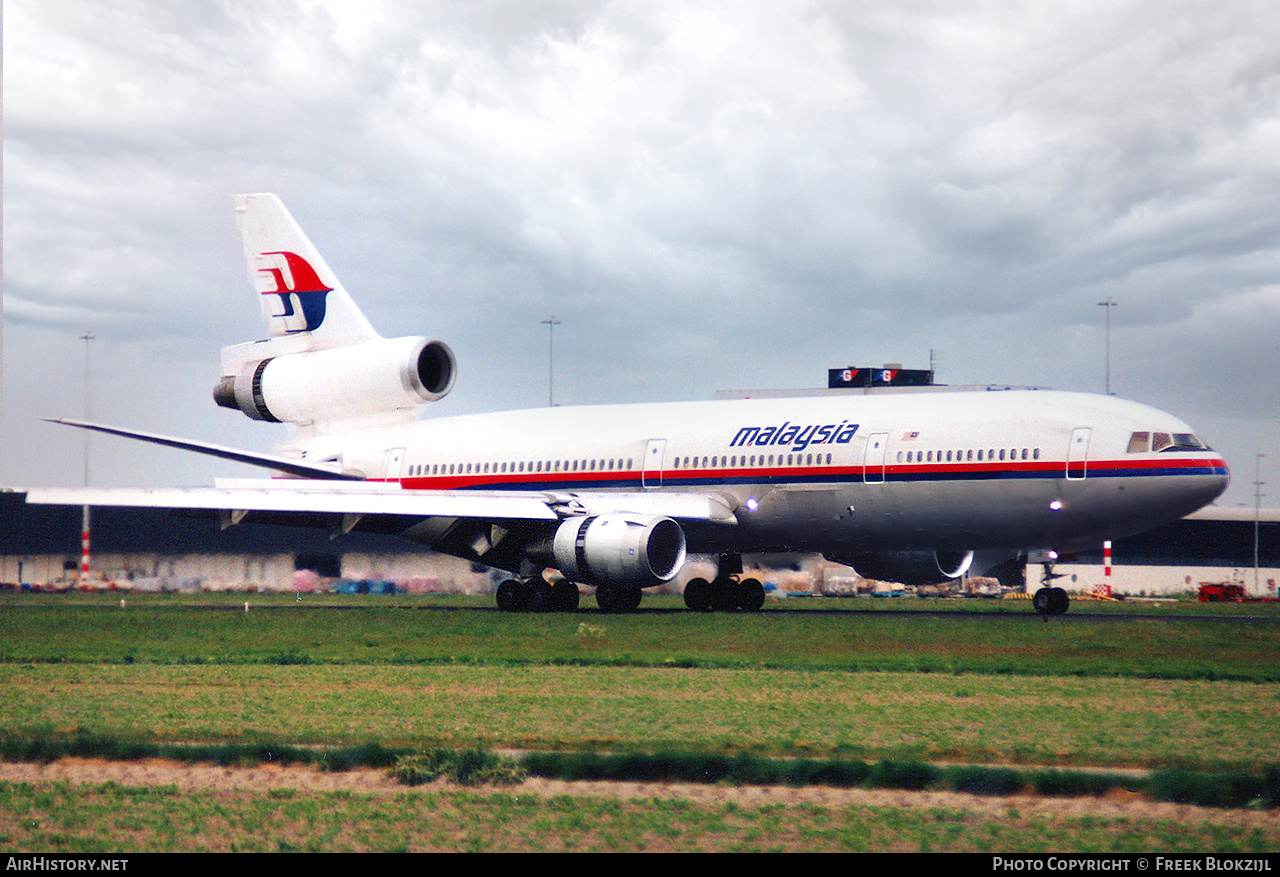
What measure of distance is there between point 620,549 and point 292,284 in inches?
675

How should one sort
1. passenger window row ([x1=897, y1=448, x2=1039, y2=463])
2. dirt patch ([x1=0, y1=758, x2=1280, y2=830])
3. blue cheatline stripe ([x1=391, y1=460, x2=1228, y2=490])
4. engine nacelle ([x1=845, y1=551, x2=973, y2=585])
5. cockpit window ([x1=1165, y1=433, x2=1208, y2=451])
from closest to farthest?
dirt patch ([x1=0, y1=758, x2=1280, y2=830]) → blue cheatline stripe ([x1=391, y1=460, x2=1228, y2=490]) → cockpit window ([x1=1165, y1=433, x2=1208, y2=451]) → passenger window row ([x1=897, y1=448, x2=1039, y2=463]) → engine nacelle ([x1=845, y1=551, x2=973, y2=585])

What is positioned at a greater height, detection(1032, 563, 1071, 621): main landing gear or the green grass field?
detection(1032, 563, 1071, 621): main landing gear

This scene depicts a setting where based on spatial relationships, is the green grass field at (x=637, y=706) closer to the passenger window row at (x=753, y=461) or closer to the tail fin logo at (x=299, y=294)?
the passenger window row at (x=753, y=461)

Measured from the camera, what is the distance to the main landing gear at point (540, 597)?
3247 centimetres

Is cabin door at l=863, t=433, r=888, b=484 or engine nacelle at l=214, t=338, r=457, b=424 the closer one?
cabin door at l=863, t=433, r=888, b=484

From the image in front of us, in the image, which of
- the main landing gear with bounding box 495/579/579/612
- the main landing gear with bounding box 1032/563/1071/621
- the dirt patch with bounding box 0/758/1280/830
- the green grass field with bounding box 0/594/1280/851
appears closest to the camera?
the green grass field with bounding box 0/594/1280/851

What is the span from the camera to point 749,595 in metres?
35.0

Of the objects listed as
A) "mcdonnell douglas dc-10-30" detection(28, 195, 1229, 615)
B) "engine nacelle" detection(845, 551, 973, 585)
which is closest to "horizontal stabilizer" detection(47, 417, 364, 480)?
"mcdonnell douglas dc-10-30" detection(28, 195, 1229, 615)

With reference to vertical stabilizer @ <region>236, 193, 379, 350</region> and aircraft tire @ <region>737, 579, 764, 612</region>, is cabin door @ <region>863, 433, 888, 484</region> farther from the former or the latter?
vertical stabilizer @ <region>236, 193, 379, 350</region>

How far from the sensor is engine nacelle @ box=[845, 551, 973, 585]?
34.1m

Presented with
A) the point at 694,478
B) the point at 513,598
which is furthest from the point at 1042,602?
the point at 513,598

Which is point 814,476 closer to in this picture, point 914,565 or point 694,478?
point 694,478

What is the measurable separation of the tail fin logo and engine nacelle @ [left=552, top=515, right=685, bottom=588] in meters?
14.1
